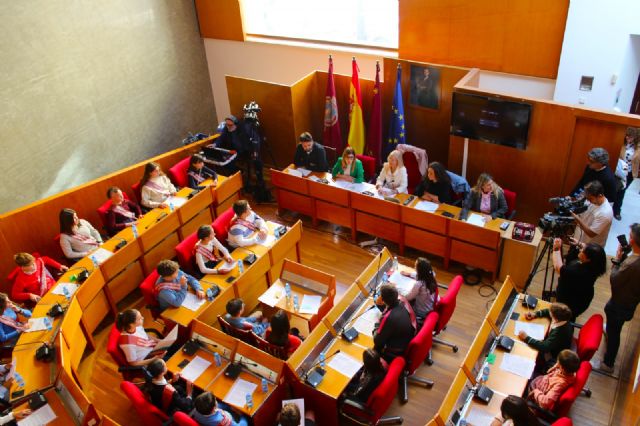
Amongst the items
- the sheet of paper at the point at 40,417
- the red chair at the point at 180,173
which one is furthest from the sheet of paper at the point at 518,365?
the red chair at the point at 180,173

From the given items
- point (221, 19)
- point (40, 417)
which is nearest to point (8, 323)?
point (40, 417)

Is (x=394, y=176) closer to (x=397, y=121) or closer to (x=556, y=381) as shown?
(x=397, y=121)

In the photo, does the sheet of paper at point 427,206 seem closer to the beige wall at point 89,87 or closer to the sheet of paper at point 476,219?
the sheet of paper at point 476,219

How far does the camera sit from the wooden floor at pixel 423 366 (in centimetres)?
522

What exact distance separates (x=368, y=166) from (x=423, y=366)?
127 inches

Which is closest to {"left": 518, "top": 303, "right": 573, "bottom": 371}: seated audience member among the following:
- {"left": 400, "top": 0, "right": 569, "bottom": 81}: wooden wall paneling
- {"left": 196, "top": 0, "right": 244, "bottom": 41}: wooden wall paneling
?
{"left": 400, "top": 0, "right": 569, "bottom": 81}: wooden wall paneling

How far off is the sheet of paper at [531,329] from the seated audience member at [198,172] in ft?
15.0

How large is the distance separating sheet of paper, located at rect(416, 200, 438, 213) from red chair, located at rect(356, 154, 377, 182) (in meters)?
1.18

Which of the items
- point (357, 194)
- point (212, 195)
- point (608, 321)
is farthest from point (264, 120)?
point (608, 321)

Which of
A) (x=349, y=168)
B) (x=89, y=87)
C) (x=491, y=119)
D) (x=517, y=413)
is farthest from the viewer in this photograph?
(x=89, y=87)

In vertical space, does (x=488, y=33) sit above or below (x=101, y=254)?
above

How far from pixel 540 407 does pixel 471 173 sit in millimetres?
3974

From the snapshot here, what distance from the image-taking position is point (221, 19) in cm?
1030

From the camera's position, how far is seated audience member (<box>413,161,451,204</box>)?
6793 millimetres
